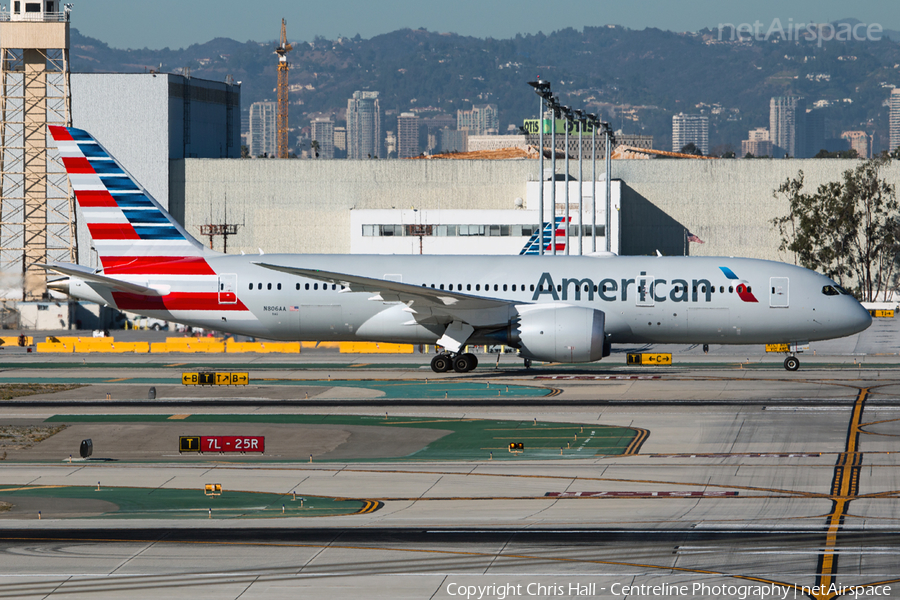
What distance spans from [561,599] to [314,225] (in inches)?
3353

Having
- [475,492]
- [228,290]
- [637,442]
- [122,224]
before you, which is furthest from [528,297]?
[475,492]

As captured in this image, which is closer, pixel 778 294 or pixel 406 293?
pixel 406 293

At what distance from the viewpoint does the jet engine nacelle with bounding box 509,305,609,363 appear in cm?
4144

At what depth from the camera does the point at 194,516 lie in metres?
21.6

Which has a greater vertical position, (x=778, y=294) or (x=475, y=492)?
(x=778, y=294)

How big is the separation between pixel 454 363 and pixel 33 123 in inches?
2390

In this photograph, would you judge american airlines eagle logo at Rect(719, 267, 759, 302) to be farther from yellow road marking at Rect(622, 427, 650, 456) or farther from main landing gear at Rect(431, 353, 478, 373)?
yellow road marking at Rect(622, 427, 650, 456)

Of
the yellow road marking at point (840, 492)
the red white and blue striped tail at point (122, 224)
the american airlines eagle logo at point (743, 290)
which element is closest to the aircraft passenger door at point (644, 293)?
the american airlines eagle logo at point (743, 290)

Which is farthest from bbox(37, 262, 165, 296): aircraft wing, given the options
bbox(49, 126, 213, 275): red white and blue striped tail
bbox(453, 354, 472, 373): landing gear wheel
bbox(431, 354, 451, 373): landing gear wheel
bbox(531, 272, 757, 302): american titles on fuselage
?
bbox(531, 272, 757, 302): american titles on fuselage

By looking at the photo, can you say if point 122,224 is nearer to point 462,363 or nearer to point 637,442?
point 462,363

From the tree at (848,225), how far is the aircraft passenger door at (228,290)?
64.3 meters

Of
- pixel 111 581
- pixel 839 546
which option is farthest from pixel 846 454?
pixel 111 581

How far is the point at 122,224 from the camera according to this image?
45625 mm

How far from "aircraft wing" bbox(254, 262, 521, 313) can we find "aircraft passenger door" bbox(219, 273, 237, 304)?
8.98 ft
